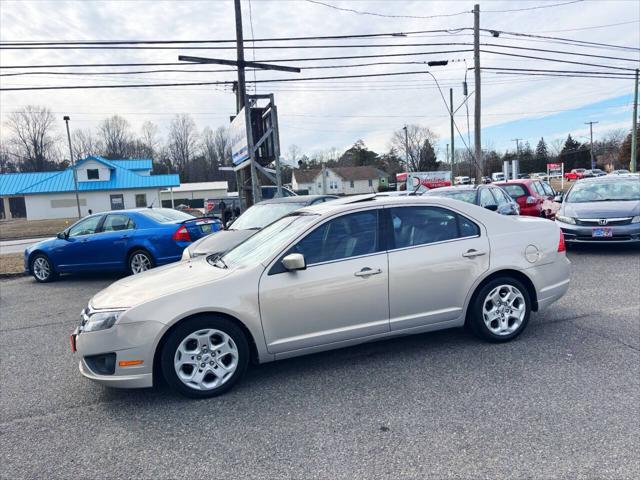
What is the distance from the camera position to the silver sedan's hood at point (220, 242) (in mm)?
6695

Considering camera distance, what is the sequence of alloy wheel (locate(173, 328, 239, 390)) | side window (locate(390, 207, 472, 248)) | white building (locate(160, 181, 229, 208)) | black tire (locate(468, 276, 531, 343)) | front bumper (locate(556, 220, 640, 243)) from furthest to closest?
1. white building (locate(160, 181, 229, 208))
2. front bumper (locate(556, 220, 640, 243))
3. black tire (locate(468, 276, 531, 343))
4. side window (locate(390, 207, 472, 248))
5. alloy wheel (locate(173, 328, 239, 390))

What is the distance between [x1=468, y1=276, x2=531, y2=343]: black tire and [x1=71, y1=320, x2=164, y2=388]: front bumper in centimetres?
285

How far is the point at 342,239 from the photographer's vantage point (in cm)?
402

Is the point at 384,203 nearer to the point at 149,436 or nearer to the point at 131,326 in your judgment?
the point at 131,326

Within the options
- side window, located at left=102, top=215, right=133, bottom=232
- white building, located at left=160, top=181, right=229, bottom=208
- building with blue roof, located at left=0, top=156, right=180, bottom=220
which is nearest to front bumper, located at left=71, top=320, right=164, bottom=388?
side window, located at left=102, top=215, right=133, bottom=232

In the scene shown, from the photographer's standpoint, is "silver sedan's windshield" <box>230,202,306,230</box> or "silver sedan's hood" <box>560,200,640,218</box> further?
"silver sedan's hood" <box>560,200,640,218</box>

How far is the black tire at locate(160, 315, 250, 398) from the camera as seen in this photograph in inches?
137

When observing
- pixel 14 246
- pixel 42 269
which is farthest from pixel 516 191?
pixel 14 246

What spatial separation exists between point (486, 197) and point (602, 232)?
2.32m

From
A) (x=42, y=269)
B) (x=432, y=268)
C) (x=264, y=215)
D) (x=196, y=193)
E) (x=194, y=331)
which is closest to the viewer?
(x=194, y=331)

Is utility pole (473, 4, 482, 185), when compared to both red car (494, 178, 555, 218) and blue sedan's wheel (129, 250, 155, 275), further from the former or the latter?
blue sedan's wheel (129, 250, 155, 275)

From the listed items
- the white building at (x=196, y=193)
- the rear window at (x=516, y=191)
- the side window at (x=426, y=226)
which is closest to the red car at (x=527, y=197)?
the rear window at (x=516, y=191)

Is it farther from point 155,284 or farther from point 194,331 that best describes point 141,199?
point 194,331

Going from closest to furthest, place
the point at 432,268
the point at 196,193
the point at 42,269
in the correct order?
1. the point at 432,268
2. the point at 42,269
3. the point at 196,193
